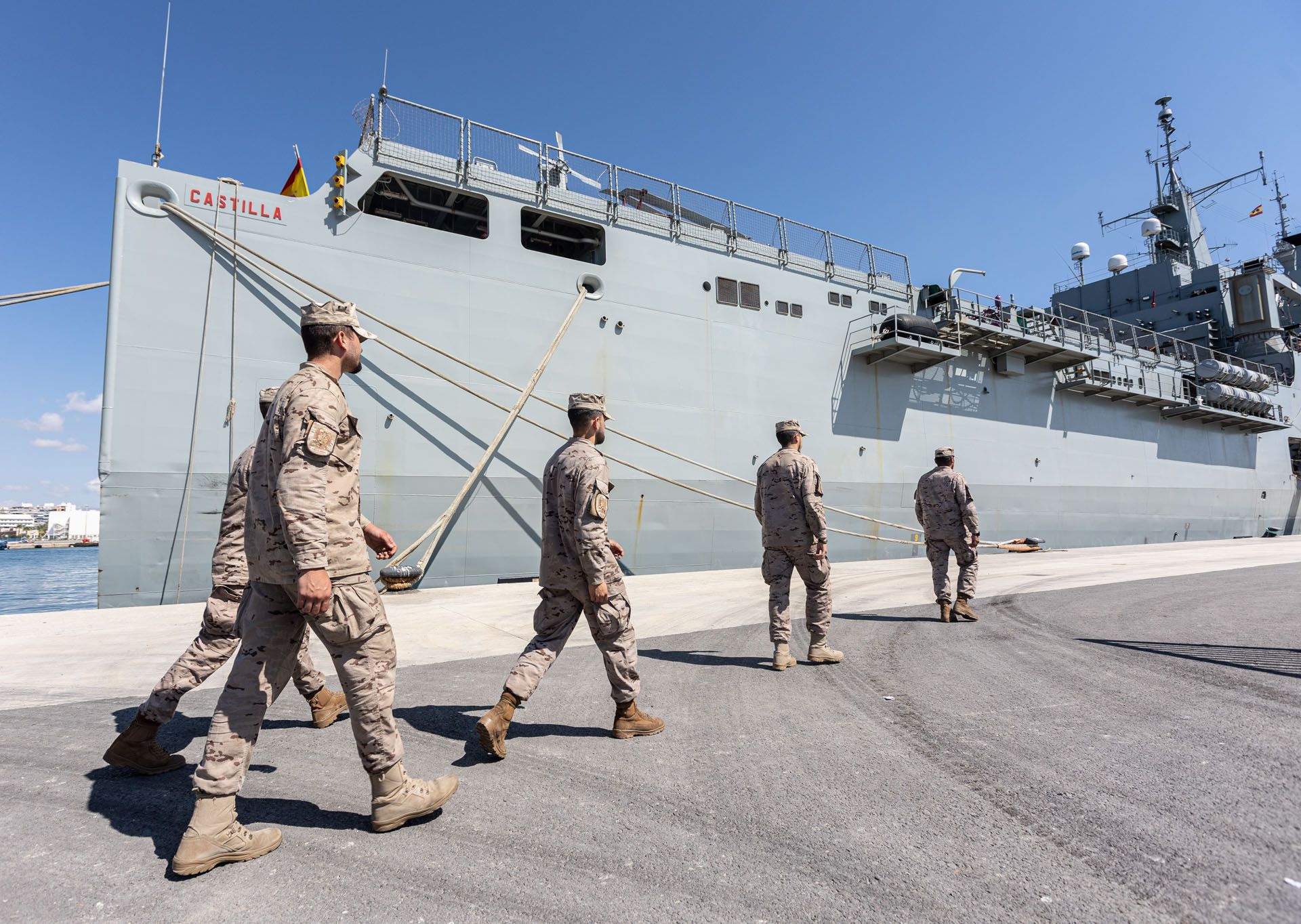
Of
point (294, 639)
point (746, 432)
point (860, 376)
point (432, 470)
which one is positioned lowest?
point (294, 639)

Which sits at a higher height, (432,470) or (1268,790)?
(432,470)

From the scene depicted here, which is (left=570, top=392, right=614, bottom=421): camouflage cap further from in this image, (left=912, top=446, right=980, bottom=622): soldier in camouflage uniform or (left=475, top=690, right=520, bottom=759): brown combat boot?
(left=912, top=446, right=980, bottom=622): soldier in camouflage uniform

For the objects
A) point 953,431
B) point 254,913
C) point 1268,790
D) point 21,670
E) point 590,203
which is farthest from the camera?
point 953,431

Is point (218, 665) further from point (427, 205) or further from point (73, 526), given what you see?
point (73, 526)

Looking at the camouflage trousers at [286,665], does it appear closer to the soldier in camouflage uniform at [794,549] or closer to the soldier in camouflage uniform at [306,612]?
the soldier in camouflage uniform at [306,612]

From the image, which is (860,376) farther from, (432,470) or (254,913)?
(254,913)

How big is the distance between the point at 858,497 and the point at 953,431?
322cm

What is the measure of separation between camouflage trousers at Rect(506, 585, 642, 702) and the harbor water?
7492mm

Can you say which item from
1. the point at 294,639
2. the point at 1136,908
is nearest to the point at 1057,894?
the point at 1136,908

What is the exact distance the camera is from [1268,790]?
2.17 meters

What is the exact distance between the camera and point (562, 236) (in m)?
10.6

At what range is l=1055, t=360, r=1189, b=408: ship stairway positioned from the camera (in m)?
16.1

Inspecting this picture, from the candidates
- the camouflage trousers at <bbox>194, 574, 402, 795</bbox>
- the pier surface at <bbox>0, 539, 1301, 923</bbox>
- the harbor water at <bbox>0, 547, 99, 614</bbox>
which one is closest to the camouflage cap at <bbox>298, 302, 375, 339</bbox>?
the camouflage trousers at <bbox>194, 574, 402, 795</bbox>

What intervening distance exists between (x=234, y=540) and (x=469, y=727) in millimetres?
1417
